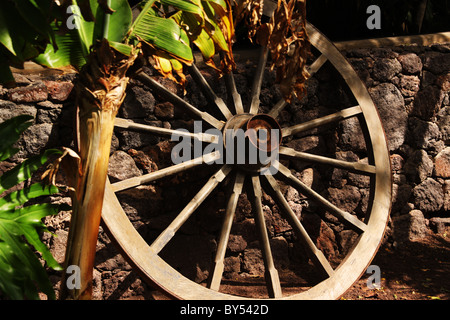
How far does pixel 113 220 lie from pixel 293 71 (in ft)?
5.00

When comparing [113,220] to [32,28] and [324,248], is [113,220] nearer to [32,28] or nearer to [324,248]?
[32,28]

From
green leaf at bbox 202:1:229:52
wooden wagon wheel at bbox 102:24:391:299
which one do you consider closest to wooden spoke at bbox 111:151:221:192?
wooden wagon wheel at bbox 102:24:391:299

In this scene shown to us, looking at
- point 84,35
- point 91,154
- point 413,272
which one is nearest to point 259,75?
point 84,35

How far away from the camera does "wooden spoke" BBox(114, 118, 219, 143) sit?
9.84ft

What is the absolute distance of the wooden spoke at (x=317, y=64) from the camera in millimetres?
3633

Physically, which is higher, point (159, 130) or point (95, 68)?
point (95, 68)

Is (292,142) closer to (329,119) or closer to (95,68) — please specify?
(329,119)

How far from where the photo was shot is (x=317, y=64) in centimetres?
364

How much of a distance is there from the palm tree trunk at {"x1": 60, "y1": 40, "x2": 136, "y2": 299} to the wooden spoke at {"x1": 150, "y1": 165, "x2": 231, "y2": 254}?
736mm

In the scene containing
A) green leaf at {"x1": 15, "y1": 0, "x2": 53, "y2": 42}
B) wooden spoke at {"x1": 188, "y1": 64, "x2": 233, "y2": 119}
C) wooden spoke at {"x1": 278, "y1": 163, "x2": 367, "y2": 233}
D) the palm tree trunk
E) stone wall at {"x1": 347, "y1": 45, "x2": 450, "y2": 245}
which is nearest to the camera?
green leaf at {"x1": 15, "y1": 0, "x2": 53, "y2": 42}

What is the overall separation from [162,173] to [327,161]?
1287 mm

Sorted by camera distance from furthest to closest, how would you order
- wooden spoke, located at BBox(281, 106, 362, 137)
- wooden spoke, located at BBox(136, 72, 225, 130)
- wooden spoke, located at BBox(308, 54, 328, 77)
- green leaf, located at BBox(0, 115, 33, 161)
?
1. wooden spoke, located at BBox(308, 54, 328, 77)
2. wooden spoke, located at BBox(281, 106, 362, 137)
3. wooden spoke, located at BBox(136, 72, 225, 130)
4. green leaf, located at BBox(0, 115, 33, 161)

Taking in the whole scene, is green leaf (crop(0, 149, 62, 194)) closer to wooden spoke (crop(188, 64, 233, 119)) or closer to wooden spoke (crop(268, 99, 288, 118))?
wooden spoke (crop(188, 64, 233, 119))

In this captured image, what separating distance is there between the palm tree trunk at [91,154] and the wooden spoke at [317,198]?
1.54 metres
